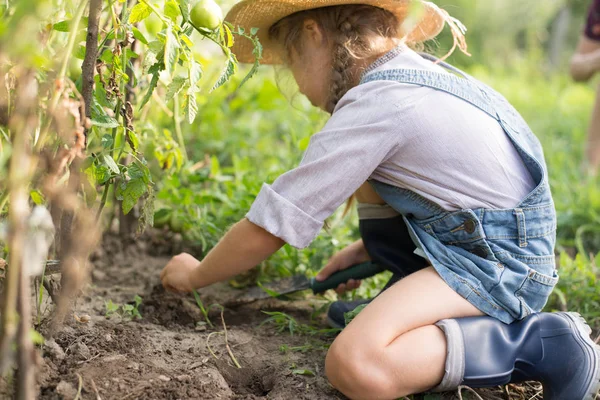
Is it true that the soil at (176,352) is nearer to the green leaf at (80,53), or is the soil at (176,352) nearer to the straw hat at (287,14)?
the green leaf at (80,53)

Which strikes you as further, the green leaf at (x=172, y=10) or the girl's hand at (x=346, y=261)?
the girl's hand at (x=346, y=261)

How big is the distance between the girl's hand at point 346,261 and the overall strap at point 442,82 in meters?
0.54

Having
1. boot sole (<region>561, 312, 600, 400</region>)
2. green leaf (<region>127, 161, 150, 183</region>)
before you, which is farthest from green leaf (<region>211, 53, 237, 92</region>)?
boot sole (<region>561, 312, 600, 400</region>)

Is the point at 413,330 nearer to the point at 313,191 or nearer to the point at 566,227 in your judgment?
the point at 313,191

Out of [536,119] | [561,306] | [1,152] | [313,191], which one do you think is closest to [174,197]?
[313,191]

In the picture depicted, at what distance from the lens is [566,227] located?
259 cm

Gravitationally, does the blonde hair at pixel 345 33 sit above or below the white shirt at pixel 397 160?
above

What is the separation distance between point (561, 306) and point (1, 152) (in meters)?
1.47

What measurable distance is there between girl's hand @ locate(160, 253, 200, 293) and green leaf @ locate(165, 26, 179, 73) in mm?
579

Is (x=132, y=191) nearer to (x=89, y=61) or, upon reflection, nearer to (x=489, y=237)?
(x=89, y=61)

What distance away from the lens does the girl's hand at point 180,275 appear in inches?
64.1

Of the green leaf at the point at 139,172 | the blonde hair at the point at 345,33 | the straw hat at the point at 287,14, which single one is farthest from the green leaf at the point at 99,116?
the blonde hair at the point at 345,33

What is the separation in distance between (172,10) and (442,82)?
2.02ft

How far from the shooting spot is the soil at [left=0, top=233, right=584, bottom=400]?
126 cm
